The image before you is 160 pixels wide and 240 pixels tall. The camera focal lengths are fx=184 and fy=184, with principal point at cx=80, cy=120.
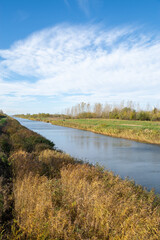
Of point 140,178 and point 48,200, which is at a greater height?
point 48,200

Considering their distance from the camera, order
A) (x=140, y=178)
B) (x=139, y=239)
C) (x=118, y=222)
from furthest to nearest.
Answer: (x=140, y=178), (x=118, y=222), (x=139, y=239)

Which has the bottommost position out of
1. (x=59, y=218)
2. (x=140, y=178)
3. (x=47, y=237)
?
(x=140, y=178)

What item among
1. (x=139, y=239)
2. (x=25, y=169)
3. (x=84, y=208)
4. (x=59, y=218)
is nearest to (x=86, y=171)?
(x=25, y=169)

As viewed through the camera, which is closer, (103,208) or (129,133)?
(103,208)

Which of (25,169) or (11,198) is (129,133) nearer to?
(25,169)

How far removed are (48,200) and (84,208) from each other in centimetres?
82

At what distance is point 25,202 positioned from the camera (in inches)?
163

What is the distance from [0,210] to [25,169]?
2809 mm

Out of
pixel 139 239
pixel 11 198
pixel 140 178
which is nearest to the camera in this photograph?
pixel 139 239

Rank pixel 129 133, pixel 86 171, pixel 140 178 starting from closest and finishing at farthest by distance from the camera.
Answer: pixel 86 171 → pixel 140 178 → pixel 129 133

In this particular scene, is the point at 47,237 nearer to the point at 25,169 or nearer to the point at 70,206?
the point at 70,206

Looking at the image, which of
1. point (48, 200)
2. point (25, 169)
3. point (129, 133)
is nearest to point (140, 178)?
point (25, 169)

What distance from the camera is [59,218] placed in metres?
3.48

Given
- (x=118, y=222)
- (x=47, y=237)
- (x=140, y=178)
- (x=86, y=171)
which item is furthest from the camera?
(x=140, y=178)
